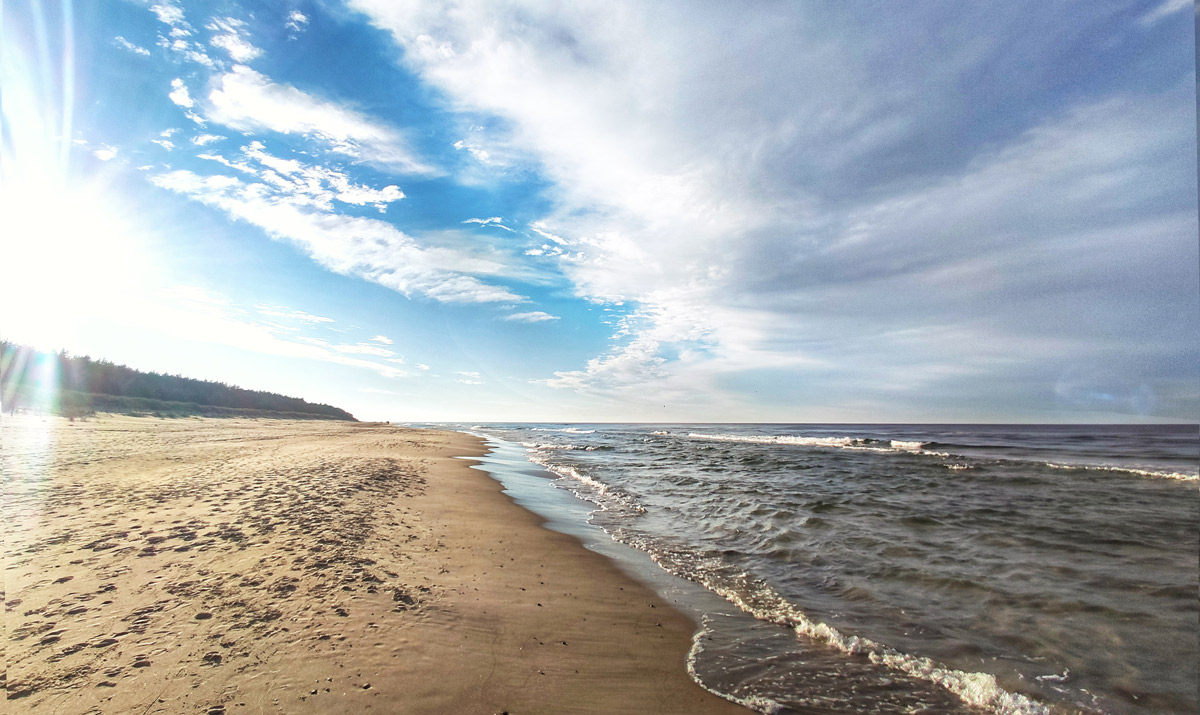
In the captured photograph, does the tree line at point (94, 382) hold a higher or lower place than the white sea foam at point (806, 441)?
higher

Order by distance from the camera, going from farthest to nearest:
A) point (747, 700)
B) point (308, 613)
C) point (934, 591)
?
1. point (934, 591)
2. point (308, 613)
3. point (747, 700)

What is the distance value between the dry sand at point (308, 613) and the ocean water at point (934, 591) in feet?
4.09

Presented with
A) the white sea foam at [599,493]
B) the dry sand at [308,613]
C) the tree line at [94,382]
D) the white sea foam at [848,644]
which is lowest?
the white sea foam at [599,493]

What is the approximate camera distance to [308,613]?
516cm

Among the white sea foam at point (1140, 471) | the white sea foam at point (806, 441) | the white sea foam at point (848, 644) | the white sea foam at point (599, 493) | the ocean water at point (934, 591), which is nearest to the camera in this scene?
the white sea foam at point (848, 644)

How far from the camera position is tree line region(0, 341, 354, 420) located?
33.1 metres

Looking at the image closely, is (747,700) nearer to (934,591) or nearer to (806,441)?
(934,591)

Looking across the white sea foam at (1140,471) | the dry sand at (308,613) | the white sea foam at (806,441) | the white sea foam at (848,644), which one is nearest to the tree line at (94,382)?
the dry sand at (308,613)

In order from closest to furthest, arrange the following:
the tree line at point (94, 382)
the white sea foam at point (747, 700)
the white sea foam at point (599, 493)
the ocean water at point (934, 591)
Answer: the white sea foam at point (747, 700) → the ocean water at point (934, 591) → the white sea foam at point (599, 493) → the tree line at point (94, 382)

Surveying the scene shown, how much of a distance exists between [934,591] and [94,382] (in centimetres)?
6465

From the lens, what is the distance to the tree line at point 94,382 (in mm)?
33125

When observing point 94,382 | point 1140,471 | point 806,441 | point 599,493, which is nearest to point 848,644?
point 599,493

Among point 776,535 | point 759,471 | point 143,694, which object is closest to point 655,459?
point 759,471

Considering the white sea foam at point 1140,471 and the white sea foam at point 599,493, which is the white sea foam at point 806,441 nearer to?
the white sea foam at point 1140,471
